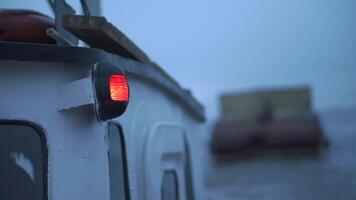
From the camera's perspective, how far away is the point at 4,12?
195 centimetres

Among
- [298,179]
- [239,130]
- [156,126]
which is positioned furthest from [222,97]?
[156,126]

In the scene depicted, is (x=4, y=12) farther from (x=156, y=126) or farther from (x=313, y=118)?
(x=313, y=118)

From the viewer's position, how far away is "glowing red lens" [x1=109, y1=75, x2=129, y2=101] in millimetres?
1775

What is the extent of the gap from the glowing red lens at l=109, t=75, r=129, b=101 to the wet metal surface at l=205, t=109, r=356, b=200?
6256 millimetres

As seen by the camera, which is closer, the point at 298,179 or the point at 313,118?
the point at 298,179

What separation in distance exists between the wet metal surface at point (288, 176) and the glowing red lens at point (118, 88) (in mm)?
6256

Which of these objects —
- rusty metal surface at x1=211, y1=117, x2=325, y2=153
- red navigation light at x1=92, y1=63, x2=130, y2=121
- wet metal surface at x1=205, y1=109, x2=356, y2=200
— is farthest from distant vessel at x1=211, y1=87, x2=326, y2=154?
red navigation light at x1=92, y1=63, x2=130, y2=121

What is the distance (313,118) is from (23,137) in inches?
642

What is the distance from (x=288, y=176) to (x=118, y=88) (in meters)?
9.59

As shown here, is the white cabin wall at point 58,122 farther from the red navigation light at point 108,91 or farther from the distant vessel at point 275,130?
the distant vessel at point 275,130

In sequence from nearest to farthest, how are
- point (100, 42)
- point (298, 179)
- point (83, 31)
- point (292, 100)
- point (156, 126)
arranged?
point (83, 31)
point (100, 42)
point (156, 126)
point (298, 179)
point (292, 100)

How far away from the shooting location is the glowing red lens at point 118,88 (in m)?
1.78

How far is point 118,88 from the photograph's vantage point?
5.92 feet

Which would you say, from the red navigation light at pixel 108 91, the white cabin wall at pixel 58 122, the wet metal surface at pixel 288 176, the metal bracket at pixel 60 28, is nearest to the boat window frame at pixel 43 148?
the white cabin wall at pixel 58 122
